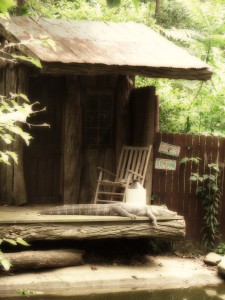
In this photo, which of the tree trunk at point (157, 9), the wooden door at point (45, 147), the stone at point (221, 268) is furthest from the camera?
the tree trunk at point (157, 9)

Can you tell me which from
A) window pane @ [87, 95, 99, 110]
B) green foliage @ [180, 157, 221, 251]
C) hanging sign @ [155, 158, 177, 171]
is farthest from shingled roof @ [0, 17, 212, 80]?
green foliage @ [180, 157, 221, 251]

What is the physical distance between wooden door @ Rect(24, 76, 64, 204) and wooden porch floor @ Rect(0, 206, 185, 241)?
1.30 m

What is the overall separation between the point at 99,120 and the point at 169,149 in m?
1.41

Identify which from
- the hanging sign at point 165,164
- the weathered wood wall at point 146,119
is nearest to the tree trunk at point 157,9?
the weathered wood wall at point 146,119

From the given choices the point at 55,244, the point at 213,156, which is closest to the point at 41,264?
the point at 55,244

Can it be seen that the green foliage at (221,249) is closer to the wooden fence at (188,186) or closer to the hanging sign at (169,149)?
the wooden fence at (188,186)

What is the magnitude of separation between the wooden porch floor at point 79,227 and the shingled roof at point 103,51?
2.11 m

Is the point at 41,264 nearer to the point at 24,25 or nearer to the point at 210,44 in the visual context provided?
the point at 24,25

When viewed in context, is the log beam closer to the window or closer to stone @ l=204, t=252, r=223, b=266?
stone @ l=204, t=252, r=223, b=266

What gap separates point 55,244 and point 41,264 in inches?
28.0

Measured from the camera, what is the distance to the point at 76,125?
8297 mm

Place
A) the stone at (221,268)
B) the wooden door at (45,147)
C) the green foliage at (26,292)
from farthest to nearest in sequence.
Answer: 1. the wooden door at (45,147)
2. the stone at (221,268)
3. the green foliage at (26,292)

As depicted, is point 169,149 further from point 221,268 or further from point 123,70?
point 221,268

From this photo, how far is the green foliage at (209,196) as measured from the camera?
819 centimetres
